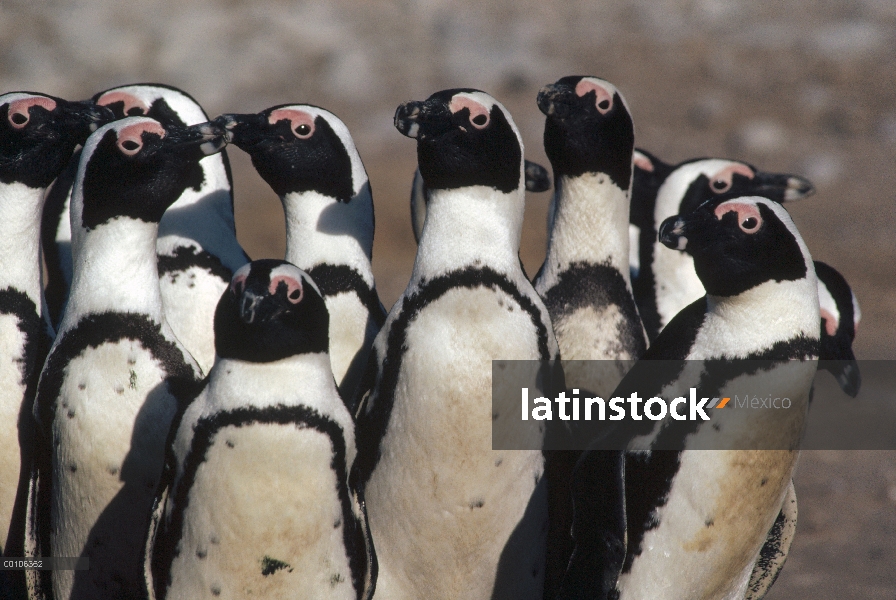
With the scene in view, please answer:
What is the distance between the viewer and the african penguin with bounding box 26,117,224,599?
105 inches

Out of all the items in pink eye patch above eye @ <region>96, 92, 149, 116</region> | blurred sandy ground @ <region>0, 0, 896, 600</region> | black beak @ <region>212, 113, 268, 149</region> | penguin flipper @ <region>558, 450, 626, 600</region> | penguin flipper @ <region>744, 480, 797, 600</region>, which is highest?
blurred sandy ground @ <region>0, 0, 896, 600</region>

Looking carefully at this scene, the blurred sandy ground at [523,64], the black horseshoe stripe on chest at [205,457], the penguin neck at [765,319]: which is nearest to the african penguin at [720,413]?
the penguin neck at [765,319]

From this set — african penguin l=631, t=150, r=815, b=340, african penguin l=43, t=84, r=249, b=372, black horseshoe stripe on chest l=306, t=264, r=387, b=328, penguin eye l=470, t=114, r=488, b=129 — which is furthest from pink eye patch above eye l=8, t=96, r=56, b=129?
african penguin l=631, t=150, r=815, b=340

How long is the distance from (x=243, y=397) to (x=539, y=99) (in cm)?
144

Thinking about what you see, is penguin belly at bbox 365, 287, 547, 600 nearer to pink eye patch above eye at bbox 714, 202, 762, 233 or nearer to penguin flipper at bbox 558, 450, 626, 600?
penguin flipper at bbox 558, 450, 626, 600

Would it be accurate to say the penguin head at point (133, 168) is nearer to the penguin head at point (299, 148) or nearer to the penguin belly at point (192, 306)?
the penguin head at point (299, 148)

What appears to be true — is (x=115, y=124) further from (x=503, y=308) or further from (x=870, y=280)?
(x=870, y=280)

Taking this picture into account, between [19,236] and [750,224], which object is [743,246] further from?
[19,236]

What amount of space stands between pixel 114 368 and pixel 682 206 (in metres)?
2.33

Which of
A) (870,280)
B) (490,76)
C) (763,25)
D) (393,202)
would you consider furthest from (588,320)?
(763,25)

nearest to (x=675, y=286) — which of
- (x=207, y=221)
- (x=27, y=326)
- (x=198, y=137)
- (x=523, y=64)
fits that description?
(x=207, y=221)

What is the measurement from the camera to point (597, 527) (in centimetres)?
261

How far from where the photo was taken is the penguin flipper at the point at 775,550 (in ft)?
10.4

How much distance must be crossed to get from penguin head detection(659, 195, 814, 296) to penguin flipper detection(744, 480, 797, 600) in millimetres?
888
